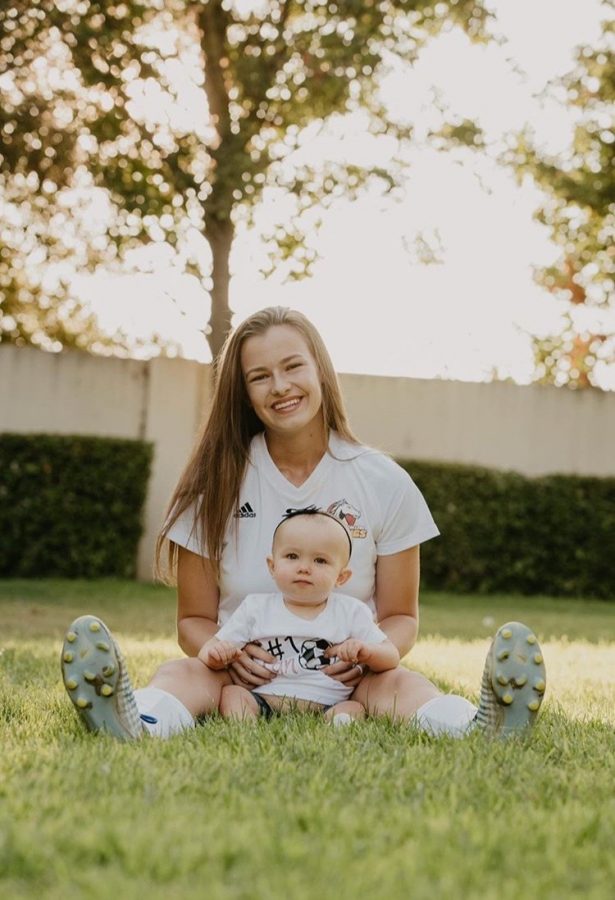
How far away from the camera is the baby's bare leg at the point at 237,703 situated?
3.38 meters

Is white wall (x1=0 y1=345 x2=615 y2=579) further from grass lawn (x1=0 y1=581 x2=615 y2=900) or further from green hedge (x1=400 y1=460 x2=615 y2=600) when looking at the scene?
grass lawn (x1=0 y1=581 x2=615 y2=900)

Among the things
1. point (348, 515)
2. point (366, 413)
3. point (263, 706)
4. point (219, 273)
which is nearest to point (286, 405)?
point (348, 515)

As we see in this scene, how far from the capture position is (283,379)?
3.77 meters

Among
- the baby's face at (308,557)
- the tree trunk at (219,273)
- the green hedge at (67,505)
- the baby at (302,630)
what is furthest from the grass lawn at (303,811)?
the tree trunk at (219,273)

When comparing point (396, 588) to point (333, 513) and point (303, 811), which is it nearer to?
point (333, 513)

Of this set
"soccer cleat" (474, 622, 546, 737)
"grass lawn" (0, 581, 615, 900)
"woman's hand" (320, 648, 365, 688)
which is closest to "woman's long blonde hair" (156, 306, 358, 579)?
"woman's hand" (320, 648, 365, 688)

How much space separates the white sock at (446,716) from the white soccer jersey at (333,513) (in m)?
0.60

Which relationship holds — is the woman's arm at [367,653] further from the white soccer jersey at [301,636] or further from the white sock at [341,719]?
the white sock at [341,719]

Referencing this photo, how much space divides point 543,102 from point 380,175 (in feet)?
9.60

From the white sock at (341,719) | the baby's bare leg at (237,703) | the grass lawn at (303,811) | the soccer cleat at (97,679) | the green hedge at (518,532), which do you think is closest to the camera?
the grass lawn at (303,811)

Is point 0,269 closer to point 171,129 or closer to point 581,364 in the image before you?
point 171,129

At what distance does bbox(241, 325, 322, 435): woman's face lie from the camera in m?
3.78

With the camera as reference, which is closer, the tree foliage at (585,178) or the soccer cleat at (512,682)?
the soccer cleat at (512,682)

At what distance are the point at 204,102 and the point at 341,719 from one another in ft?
36.2
